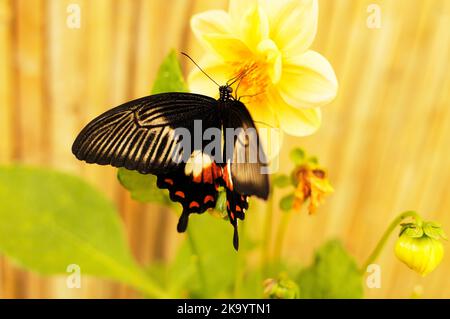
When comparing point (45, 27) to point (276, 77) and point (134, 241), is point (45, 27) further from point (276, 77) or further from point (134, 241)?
point (276, 77)

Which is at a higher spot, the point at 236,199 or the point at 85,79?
the point at 85,79

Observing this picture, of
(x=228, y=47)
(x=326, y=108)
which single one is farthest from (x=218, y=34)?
(x=326, y=108)

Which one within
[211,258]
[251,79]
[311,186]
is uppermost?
[251,79]

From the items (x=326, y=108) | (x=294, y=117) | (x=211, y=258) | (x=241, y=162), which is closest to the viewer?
(x=241, y=162)

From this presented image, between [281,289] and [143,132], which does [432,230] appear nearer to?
[281,289]

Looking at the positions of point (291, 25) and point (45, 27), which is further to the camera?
point (45, 27)

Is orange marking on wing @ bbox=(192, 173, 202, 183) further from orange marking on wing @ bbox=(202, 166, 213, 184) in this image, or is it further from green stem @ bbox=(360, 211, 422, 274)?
green stem @ bbox=(360, 211, 422, 274)
